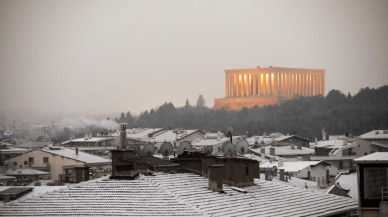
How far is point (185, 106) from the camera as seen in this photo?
16000 centimetres

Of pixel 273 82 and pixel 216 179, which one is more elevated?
pixel 273 82

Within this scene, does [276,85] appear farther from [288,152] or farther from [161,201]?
[161,201]

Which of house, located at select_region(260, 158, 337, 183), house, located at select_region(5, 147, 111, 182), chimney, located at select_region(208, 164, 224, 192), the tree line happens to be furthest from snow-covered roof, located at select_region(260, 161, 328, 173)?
the tree line

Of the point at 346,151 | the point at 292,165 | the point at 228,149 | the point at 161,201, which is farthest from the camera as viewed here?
the point at 346,151

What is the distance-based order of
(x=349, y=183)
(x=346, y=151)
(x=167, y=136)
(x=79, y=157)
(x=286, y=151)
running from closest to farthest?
1. (x=349, y=183)
2. (x=79, y=157)
3. (x=346, y=151)
4. (x=286, y=151)
5. (x=167, y=136)

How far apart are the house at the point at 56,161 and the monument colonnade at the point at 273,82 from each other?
11153 centimetres

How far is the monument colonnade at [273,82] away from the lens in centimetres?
16725

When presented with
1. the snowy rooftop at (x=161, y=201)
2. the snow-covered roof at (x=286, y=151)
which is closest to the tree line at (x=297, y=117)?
the snow-covered roof at (x=286, y=151)

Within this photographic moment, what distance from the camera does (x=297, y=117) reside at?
5236 inches

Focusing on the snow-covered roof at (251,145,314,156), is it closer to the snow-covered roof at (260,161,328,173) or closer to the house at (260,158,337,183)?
the house at (260,158,337,183)

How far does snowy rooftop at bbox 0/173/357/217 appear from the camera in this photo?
20812 millimetres

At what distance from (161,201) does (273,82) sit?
14954 cm

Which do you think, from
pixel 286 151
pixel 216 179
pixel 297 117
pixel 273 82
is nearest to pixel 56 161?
pixel 286 151

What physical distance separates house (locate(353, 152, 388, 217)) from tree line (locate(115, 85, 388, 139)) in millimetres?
83843
